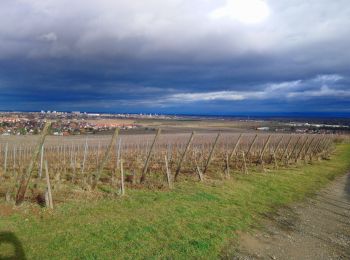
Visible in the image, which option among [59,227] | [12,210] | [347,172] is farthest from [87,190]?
[347,172]

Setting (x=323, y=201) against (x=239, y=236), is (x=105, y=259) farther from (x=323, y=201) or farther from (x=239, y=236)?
(x=323, y=201)

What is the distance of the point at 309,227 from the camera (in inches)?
450

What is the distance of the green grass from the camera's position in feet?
28.6

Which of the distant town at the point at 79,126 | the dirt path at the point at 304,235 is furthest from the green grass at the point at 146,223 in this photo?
the distant town at the point at 79,126

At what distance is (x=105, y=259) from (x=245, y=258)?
297 centimetres

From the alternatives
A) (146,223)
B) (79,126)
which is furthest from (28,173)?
(79,126)

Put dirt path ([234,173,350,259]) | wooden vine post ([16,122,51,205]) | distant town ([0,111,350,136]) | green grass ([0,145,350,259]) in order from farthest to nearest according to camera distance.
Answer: distant town ([0,111,350,136]) → wooden vine post ([16,122,51,205]) → dirt path ([234,173,350,259]) → green grass ([0,145,350,259])

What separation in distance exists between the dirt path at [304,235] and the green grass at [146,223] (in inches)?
23.0

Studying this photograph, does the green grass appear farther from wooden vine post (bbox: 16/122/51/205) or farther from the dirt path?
the dirt path

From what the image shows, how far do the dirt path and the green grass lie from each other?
23.0 inches

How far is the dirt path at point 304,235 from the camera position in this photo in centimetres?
913

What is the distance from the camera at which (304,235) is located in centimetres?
1064

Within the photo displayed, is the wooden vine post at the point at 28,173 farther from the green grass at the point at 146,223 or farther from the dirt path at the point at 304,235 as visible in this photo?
the dirt path at the point at 304,235

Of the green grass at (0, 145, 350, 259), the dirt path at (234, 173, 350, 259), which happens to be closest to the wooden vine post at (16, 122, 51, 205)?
the green grass at (0, 145, 350, 259)
